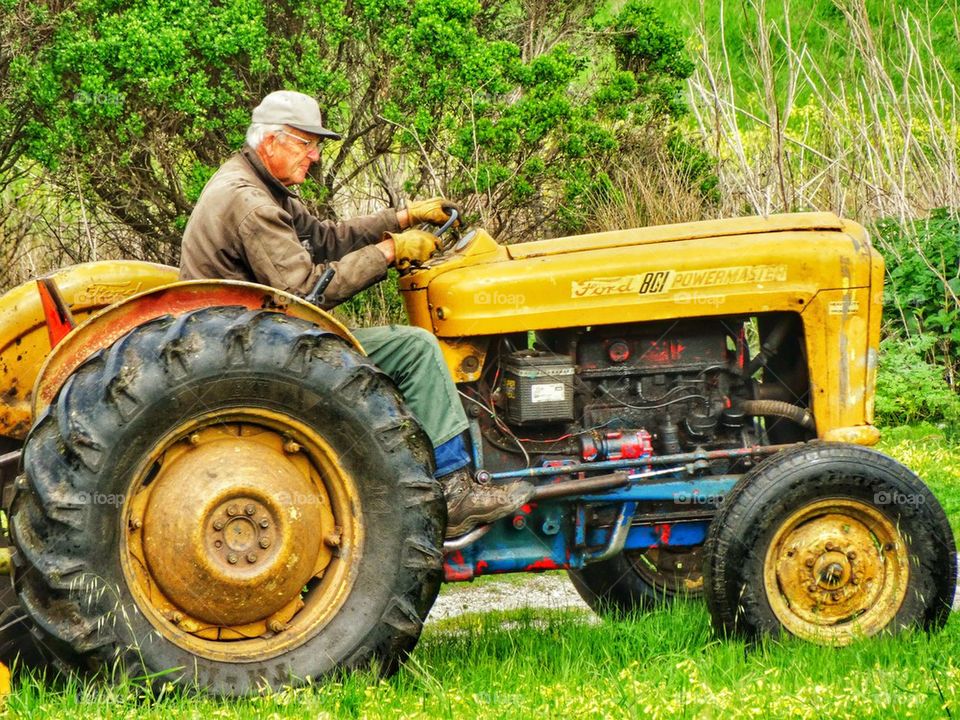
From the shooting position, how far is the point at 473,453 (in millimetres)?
5004

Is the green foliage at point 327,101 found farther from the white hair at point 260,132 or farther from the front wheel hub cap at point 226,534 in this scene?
the front wheel hub cap at point 226,534

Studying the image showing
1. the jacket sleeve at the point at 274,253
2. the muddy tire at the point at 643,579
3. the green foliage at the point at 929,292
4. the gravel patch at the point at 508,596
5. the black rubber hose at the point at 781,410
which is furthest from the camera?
the green foliage at the point at 929,292

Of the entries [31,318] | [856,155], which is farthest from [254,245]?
[856,155]

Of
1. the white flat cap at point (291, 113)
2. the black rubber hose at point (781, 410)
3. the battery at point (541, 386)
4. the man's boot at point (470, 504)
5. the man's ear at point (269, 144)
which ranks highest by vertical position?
the white flat cap at point (291, 113)

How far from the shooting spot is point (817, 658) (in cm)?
451

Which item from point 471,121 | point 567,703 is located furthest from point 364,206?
point 567,703

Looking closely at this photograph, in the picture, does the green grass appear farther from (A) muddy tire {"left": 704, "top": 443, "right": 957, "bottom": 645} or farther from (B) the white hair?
(B) the white hair

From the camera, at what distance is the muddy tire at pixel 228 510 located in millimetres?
4000

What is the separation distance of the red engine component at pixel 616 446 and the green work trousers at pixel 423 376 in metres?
0.61

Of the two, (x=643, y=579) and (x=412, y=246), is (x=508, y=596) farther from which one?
(x=412, y=246)

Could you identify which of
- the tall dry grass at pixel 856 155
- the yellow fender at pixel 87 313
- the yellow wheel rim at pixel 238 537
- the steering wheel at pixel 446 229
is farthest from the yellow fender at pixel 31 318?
the tall dry grass at pixel 856 155

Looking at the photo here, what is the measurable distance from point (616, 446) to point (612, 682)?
107 centimetres

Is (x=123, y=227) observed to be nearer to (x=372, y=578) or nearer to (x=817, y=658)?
(x=372, y=578)

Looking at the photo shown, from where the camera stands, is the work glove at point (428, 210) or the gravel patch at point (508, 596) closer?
the work glove at point (428, 210)
